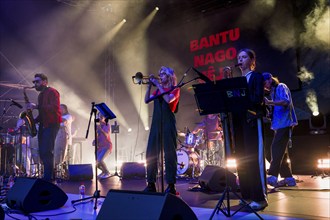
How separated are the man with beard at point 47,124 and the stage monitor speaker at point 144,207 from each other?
3877 millimetres

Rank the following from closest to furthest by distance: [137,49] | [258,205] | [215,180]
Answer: [258,205] < [215,180] < [137,49]

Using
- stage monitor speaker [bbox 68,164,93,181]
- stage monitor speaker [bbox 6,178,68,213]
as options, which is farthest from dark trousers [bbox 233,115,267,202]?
stage monitor speaker [bbox 68,164,93,181]

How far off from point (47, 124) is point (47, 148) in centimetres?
46

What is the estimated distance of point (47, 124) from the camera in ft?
20.5

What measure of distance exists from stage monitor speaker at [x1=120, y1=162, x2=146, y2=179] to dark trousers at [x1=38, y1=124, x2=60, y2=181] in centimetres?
286

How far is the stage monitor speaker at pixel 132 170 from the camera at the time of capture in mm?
8844

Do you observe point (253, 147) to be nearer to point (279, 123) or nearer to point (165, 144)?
point (165, 144)

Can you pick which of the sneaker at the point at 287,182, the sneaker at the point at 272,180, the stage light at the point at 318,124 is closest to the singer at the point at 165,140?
the sneaker at the point at 272,180

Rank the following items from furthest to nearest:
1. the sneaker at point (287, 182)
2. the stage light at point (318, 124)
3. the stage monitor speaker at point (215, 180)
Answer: the stage light at point (318, 124)
the sneaker at point (287, 182)
the stage monitor speaker at point (215, 180)

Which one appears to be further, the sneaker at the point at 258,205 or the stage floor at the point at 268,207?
the sneaker at the point at 258,205

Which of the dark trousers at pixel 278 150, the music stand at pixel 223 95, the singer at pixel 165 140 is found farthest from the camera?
the dark trousers at pixel 278 150

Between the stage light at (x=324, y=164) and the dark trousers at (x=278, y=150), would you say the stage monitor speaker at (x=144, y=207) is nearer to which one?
the dark trousers at (x=278, y=150)

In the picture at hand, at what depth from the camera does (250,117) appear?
3848 mm

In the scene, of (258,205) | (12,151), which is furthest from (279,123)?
(12,151)
